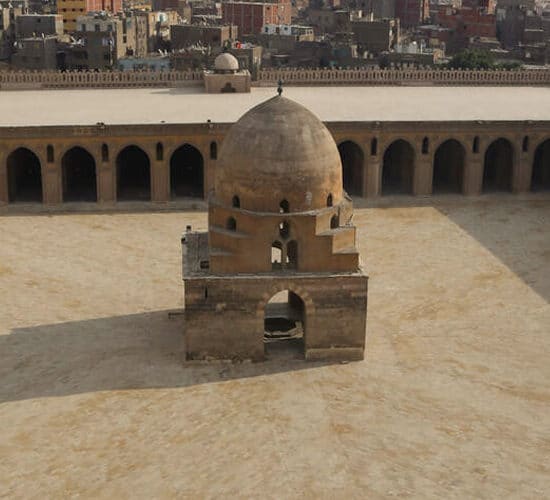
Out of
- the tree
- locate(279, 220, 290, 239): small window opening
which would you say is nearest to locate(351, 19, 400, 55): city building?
the tree

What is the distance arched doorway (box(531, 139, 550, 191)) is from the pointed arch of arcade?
5.95 m

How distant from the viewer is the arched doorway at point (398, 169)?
3766cm

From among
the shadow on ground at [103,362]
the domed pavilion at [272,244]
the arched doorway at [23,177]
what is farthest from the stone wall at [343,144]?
the domed pavilion at [272,244]

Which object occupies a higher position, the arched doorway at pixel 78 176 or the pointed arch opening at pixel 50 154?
Result: the pointed arch opening at pixel 50 154

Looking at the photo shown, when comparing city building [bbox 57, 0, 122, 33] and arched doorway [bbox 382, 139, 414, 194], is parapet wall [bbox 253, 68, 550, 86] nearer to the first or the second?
arched doorway [bbox 382, 139, 414, 194]

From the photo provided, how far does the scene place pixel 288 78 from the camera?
46.8 metres

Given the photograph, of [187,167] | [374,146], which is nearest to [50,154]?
[187,167]

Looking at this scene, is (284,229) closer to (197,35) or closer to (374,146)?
(374,146)

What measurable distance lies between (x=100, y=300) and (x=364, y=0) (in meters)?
92.9

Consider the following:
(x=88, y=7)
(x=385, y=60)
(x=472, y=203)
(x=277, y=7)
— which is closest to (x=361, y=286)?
(x=472, y=203)

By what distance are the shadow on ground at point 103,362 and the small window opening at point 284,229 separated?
3135 millimetres

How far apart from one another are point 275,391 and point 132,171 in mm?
22272

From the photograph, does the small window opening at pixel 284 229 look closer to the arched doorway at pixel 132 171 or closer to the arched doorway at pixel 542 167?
the arched doorway at pixel 132 171

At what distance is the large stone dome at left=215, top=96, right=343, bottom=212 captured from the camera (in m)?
20.2
